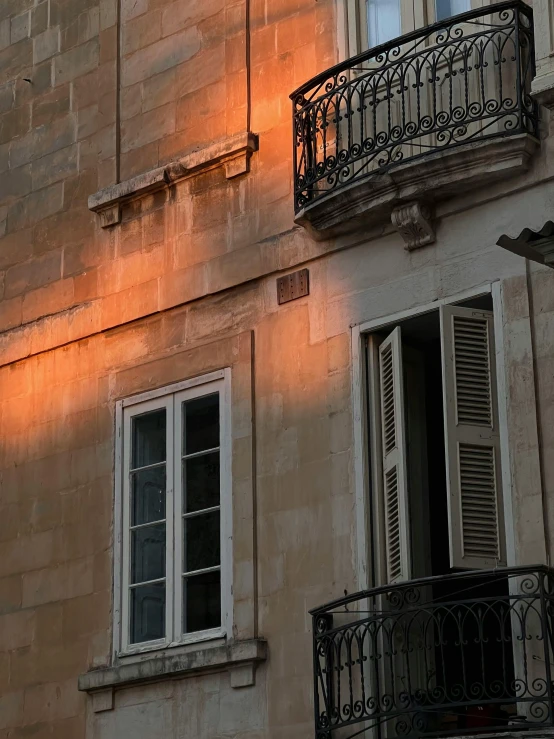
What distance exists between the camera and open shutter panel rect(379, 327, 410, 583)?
1231 cm

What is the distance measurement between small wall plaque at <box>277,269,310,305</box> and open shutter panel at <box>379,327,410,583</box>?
38.8 inches

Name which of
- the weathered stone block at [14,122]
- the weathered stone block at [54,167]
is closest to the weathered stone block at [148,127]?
the weathered stone block at [54,167]

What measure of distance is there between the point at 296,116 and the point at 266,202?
30.0 inches

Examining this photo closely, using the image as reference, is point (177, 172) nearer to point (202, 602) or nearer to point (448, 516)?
point (202, 602)

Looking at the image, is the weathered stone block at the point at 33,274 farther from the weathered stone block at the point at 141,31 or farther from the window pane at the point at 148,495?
the window pane at the point at 148,495

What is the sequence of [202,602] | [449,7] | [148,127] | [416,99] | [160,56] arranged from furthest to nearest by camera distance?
1. [160,56]
2. [148,127]
3. [202,602]
4. [449,7]
5. [416,99]

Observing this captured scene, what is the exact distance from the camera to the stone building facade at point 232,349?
40.5ft

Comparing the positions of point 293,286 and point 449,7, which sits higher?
point 449,7

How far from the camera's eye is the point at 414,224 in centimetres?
1274

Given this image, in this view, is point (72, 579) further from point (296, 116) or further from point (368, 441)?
point (296, 116)

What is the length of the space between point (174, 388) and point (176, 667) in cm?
224

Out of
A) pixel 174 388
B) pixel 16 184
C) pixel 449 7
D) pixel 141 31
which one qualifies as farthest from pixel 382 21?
pixel 16 184

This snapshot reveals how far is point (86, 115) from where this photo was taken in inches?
620

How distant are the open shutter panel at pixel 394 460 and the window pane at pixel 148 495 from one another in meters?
2.22
